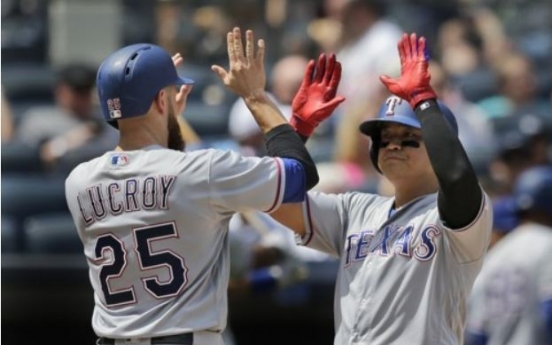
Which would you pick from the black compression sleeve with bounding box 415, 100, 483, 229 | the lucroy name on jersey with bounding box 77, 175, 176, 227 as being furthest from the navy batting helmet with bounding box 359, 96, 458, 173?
the lucroy name on jersey with bounding box 77, 175, 176, 227

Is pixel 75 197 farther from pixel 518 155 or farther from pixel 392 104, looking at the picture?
pixel 518 155

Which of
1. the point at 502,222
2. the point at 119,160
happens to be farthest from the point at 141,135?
the point at 502,222

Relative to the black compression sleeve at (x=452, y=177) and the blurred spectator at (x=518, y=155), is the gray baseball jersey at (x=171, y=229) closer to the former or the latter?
the black compression sleeve at (x=452, y=177)

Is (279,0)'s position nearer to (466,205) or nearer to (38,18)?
(38,18)

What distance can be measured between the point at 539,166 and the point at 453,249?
13.3 ft

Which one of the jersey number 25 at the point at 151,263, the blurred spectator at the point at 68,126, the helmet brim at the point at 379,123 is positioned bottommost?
the blurred spectator at the point at 68,126

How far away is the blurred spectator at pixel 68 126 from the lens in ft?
27.2

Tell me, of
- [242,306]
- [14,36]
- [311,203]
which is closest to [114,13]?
[14,36]

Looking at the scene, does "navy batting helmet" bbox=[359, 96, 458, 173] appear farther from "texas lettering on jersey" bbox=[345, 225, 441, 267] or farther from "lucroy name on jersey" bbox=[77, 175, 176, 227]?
"lucroy name on jersey" bbox=[77, 175, 176, 227]

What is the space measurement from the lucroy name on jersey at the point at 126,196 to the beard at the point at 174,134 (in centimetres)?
23

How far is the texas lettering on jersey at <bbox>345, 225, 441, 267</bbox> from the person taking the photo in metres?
4.23

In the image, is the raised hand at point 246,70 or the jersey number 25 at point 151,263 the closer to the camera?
the jersey number 25 at point 151,263

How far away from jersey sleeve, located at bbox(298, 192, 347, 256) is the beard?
0.44 meters

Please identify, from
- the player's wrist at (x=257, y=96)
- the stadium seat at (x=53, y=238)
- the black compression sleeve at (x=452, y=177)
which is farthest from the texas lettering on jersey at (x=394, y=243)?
the stadium seat at (x=53, y=238)
